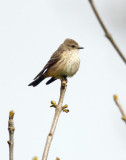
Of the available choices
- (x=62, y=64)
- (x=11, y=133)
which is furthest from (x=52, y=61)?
(x=11, y=133)

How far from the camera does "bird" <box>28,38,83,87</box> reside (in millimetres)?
7859

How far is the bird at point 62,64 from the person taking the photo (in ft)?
25.8

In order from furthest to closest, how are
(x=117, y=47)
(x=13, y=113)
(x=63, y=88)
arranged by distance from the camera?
(x=63, y=88), (x=13, y=113), (x=117, y=47)

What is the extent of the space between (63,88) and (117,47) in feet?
5.10

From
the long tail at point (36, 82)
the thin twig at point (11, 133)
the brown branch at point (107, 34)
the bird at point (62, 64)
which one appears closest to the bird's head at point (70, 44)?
the bird at point (62, 64)

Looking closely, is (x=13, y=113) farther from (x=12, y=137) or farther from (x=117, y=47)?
(x=117, y=47)

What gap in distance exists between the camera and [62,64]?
803 centimetres

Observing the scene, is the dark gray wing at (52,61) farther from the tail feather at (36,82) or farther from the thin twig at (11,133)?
the thin twig at (11,133)

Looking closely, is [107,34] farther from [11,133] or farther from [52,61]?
Answer: [52,61]

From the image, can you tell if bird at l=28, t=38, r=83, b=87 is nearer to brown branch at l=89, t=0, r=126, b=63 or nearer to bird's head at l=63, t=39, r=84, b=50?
bird's head at l=63, t=39, r=84, b=50

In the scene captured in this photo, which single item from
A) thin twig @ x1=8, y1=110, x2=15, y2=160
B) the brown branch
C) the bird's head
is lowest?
thin twig @ x1=8, y1=110, x2=15, y2=160

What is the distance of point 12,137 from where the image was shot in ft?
10.3

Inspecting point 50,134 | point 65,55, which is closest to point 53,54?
point 65,55

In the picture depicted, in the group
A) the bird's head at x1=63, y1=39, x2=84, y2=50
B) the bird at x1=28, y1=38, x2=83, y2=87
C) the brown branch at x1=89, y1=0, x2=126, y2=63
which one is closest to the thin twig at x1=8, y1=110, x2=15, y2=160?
the brown branch at x1=89, y1=0, x2=126, y2=63
